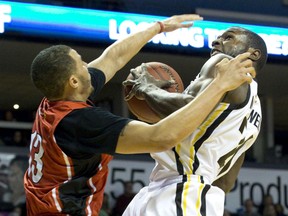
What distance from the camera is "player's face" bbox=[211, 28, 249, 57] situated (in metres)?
4.11

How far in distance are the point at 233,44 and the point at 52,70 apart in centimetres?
116

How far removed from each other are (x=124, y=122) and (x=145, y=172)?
365 inches

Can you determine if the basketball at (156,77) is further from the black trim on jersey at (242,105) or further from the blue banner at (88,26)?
the blue banner at (88,26)

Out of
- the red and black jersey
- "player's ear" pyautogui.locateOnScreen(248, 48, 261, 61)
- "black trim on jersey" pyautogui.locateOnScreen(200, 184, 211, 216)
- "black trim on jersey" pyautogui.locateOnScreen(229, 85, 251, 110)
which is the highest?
"player's ear" pyautogui.locateOnScreen(248, 48, 261, 61)

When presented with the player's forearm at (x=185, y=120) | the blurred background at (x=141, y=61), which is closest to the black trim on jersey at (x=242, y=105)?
the player's forearm at (x=185, y=120)

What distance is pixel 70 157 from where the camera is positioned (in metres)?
3.38

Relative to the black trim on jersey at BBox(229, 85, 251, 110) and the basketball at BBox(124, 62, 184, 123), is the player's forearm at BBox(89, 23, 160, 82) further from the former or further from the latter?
the black trim on jersey at BBox(229, 85, 251, 110)

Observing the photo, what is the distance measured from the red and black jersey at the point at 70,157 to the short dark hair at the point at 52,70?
0.09 meters

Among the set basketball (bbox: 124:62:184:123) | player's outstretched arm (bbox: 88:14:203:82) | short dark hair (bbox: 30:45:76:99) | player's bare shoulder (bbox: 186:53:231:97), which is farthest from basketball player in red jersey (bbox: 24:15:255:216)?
player's outstretched arm (bbox: 88:14:203:82)

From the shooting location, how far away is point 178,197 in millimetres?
3895

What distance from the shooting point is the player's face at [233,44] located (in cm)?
411

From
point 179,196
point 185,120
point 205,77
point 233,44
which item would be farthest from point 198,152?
point 185,120

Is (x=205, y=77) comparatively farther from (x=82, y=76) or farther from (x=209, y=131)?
(x=82, y=76)

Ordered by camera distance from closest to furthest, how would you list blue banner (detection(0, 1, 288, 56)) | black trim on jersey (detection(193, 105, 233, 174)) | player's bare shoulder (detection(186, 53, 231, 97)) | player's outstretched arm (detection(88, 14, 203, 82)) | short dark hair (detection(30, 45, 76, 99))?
short dark hair (detection(30, 45, 76, 99)) → player's bare shoulder (detection(186, 53, 231, 97)) → black trim on jersey (detection(193, 105, 233, 174)) → player's outstretched arm (detection(88, 14, 203, 82)) → blue banner (detection(0, 1, 288, 56))
